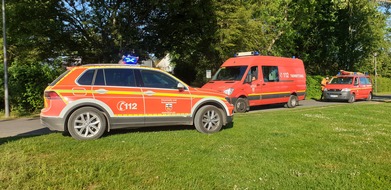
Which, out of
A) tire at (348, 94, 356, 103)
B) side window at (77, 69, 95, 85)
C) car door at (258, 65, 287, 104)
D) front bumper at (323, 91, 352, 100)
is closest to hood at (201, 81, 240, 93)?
car door at (258, 65, 287, 104)

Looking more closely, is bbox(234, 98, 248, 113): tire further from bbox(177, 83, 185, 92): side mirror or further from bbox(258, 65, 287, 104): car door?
bbox(177, 83, 185, 92): side mirror

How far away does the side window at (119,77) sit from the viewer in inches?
303

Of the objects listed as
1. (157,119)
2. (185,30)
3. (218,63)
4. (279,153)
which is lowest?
(279,153)

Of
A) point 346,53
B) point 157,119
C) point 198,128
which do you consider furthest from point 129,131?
point 346,53

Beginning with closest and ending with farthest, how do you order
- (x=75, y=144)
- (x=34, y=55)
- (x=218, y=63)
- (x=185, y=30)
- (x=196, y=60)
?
(x=75, y=144), (x=34, y=55), (x=185, y=30), (x=218, y=63), (x=196, y=60)

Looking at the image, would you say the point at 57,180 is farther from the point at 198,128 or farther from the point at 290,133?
the point at 290,133

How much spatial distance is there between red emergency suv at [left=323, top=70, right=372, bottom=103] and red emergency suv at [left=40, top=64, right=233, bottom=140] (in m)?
14.4

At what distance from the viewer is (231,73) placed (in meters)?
14.7

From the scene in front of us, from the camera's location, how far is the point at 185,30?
21.0 meters

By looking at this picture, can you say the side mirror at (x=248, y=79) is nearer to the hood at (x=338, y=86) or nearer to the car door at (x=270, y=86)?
the car door at (x=270, y=86)

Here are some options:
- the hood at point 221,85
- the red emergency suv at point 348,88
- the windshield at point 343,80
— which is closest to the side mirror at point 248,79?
the hood at point 221,85

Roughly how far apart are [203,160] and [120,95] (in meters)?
2.87

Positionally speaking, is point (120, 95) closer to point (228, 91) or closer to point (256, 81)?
point (228, 91)

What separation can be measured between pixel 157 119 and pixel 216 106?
5.25 ft
